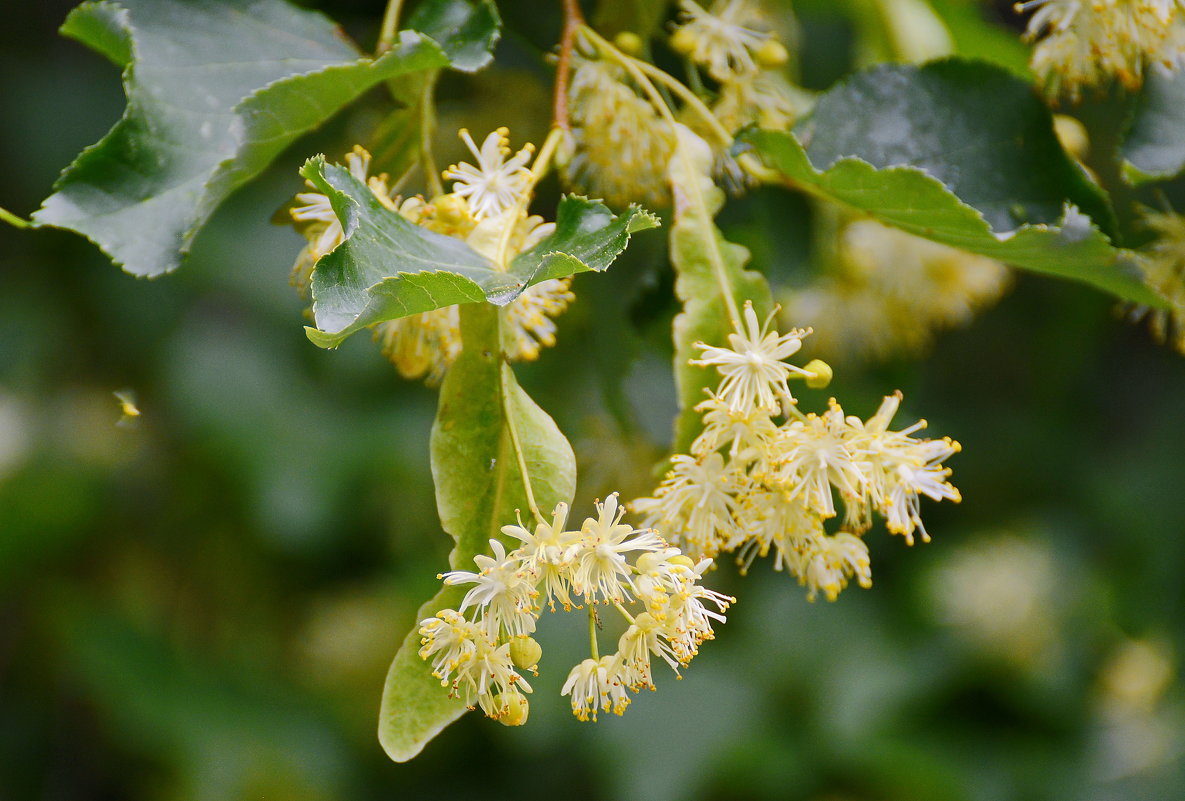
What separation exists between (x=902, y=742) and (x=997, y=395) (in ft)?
3.07

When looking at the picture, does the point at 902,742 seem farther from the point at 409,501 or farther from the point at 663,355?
the point at 663,355

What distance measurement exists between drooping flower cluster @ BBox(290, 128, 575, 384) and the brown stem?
0.18ft

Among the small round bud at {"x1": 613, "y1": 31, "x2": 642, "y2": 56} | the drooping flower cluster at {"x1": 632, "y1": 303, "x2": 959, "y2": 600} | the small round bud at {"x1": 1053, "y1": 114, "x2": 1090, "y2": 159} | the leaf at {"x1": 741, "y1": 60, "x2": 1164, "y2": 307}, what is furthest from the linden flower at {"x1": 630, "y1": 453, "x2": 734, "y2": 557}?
the small round bud at {"x1": 1053, "y1": 114, "x2": 1090, "y2": 159}

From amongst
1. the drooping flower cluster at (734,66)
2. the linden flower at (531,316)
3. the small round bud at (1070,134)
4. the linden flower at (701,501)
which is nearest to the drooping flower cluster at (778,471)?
the linden flower at (701,501)

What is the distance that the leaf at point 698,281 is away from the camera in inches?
24.0

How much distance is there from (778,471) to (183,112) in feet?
1.51

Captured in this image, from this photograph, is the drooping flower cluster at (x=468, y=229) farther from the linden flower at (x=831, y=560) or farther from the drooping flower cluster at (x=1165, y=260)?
the drooping flower cluster at (x=1165, y=260)

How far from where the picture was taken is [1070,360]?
74.3 inches

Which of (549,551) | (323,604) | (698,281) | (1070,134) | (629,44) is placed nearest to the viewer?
(549,551)

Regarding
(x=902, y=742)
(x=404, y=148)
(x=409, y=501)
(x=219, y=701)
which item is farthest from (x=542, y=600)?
(x=902, y=742)

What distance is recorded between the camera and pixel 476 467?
1.90 ft

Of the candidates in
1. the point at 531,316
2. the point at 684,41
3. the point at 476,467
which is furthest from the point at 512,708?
the point at 684,41

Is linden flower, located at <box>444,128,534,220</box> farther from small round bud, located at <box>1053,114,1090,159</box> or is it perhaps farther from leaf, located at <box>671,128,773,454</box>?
small round bud, located at <box>1053,114,1090,159</box>

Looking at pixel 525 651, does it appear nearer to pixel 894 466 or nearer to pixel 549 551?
pixel 549 551
